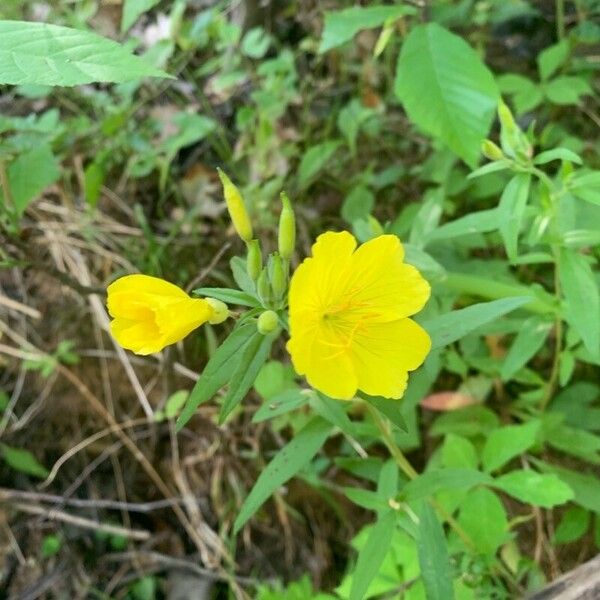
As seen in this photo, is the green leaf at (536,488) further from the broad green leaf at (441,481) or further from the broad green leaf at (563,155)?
the broad green leaf at (563,155)

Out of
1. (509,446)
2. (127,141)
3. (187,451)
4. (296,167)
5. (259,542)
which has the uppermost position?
(127,141)

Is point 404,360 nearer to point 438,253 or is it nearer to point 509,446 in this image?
point 509,446

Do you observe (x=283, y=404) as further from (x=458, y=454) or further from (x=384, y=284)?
(x=458, y=454)

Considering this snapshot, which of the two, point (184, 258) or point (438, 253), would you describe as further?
point (184, 258)

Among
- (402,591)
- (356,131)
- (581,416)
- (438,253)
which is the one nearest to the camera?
(402,591)

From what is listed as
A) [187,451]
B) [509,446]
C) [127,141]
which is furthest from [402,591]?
A: [127,141]

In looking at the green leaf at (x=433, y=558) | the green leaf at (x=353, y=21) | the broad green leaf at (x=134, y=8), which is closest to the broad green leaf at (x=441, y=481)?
the green leaf at (x=433, y=558)
